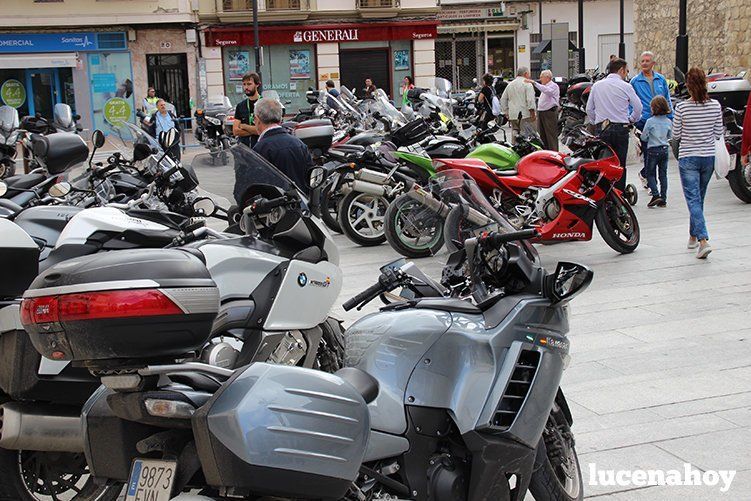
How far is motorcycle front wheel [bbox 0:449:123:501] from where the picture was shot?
159 inches

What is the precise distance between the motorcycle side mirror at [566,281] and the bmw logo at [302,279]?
131cm

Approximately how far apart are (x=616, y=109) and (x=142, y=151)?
5776mm

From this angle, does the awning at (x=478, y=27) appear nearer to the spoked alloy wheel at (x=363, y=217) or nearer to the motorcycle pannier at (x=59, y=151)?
the spoked alloy wheel at (x=363, y=217)

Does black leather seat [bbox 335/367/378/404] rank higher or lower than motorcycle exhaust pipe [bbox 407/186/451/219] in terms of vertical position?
higher

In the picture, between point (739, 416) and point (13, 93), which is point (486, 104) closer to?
point (13, 93)

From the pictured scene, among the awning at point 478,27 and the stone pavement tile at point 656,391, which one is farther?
the awning at point 478,27

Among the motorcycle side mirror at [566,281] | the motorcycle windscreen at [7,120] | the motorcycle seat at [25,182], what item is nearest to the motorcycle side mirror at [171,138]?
the motorcycle seat at [25,182]

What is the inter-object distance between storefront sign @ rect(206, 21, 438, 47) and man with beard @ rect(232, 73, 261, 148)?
24.0 metres

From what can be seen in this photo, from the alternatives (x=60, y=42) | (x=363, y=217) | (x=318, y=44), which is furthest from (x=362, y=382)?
(x=318, y=44)

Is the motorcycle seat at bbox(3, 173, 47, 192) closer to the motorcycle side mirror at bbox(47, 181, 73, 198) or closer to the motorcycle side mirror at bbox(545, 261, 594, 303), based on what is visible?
the motorcycle side mirror at bbox(47, 181, 73, 198)

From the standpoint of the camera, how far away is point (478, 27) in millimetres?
44375

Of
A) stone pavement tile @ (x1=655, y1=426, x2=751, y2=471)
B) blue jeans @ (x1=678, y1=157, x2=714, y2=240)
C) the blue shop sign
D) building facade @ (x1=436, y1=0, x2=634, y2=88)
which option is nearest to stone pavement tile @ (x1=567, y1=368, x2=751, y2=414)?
stone pavement tile @ (x1=655, y1=426, x2=751, y2=471)

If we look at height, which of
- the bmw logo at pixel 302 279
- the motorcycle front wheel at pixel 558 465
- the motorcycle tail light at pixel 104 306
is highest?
the motorcycle tail light at pixel 104 306

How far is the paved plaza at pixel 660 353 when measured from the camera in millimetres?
4652
